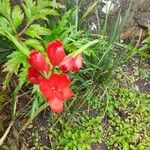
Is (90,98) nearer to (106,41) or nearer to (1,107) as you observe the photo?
(106,41)

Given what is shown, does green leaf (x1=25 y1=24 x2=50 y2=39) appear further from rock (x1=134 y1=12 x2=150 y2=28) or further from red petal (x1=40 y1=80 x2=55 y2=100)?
rock (x1=134 y1=12 x2=150 y2=28)

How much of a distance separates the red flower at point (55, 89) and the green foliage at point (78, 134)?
1067 mm

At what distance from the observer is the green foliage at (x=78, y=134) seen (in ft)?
8.33

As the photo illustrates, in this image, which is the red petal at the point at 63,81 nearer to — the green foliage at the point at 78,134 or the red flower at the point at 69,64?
the red flower at the point at 69,64

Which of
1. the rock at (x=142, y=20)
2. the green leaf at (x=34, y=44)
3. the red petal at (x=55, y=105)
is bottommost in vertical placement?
the rock at (x=142, y=20)

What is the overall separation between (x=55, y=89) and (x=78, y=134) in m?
1.19

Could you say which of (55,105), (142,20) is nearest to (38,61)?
(55,105)

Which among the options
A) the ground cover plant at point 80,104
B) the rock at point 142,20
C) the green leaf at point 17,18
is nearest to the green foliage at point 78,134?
the ground cover plant at point 80,104

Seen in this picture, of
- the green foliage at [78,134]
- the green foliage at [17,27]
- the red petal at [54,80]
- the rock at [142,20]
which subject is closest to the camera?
the red petal at [54,80]

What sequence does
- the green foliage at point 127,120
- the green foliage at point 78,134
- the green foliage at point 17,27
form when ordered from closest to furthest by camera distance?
1. the green foliage at point 17,27
2. the green foliage at point 78,134
3. the green foliage at point 127,120

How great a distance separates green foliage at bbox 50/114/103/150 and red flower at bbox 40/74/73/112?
1067 mm

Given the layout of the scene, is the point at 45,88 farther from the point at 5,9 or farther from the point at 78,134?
the point at 78,134

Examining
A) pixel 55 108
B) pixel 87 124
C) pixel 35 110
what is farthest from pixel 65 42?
pixel 55 108

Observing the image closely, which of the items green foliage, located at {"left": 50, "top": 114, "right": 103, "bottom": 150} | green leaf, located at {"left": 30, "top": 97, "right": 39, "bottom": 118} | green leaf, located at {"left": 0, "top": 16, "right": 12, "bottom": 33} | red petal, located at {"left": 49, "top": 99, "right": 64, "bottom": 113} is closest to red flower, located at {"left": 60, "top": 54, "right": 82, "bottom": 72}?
red petal, located at {"left": 49, "top": 99, "right": 64, "bottom": 113}
